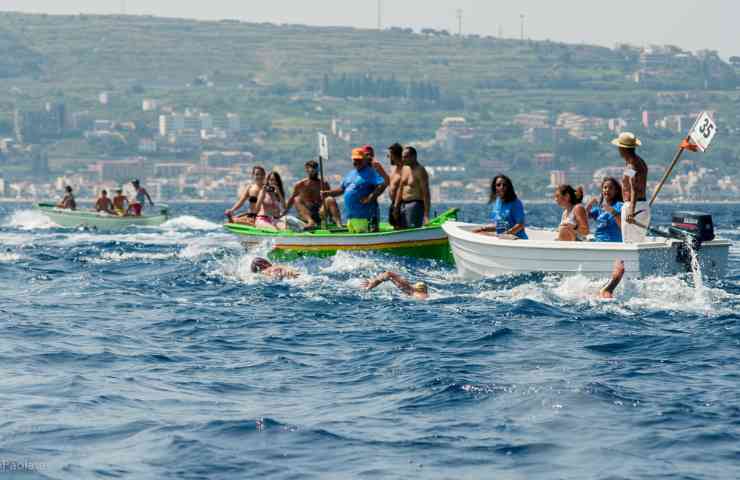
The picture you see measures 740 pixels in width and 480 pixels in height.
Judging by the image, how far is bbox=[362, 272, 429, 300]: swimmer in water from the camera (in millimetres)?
18969

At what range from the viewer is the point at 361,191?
24.5 m

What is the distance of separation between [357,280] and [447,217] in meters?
3.25

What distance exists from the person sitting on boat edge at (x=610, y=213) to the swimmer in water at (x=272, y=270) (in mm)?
4960

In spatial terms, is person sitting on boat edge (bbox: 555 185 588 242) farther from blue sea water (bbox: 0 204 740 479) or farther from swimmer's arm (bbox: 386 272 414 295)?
swimmer's arm (bbox: 386 272 414 295)

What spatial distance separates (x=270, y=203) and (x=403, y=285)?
908 centimetres

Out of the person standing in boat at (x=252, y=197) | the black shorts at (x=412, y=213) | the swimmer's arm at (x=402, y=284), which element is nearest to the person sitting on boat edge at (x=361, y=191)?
the black shorts at (x=412, y=213)

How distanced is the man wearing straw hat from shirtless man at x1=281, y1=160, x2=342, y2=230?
8598 mm

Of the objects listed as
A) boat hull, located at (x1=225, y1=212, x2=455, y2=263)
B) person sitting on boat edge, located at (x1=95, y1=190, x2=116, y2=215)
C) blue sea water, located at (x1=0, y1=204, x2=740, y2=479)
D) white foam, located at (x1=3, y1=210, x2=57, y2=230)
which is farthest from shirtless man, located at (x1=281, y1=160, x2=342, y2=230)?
white foam, located at (x1=3, y1=210, x2=57, y2=230)

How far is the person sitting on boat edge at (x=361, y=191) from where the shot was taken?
2436 centimetres

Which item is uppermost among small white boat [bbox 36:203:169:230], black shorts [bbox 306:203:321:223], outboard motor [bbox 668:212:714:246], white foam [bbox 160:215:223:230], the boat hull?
outboard motor [bbox 668:212:714:246]

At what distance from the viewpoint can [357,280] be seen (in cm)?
2125

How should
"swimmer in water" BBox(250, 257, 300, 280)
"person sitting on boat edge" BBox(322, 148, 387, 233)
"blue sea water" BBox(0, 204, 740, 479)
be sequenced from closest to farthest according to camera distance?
"blue sea water" BBox(0, 204, 740, 479) → "swimmer in water" BBox(250, 257, 300, 280) → "person sitting on boat edge" BBox(322, 148, 387, 233)

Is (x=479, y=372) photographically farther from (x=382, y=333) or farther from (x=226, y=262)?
(x=226, y=262)

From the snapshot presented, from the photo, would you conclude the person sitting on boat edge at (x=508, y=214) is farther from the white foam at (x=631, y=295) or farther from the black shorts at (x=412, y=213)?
the black shorts at (x=412, y=213)
